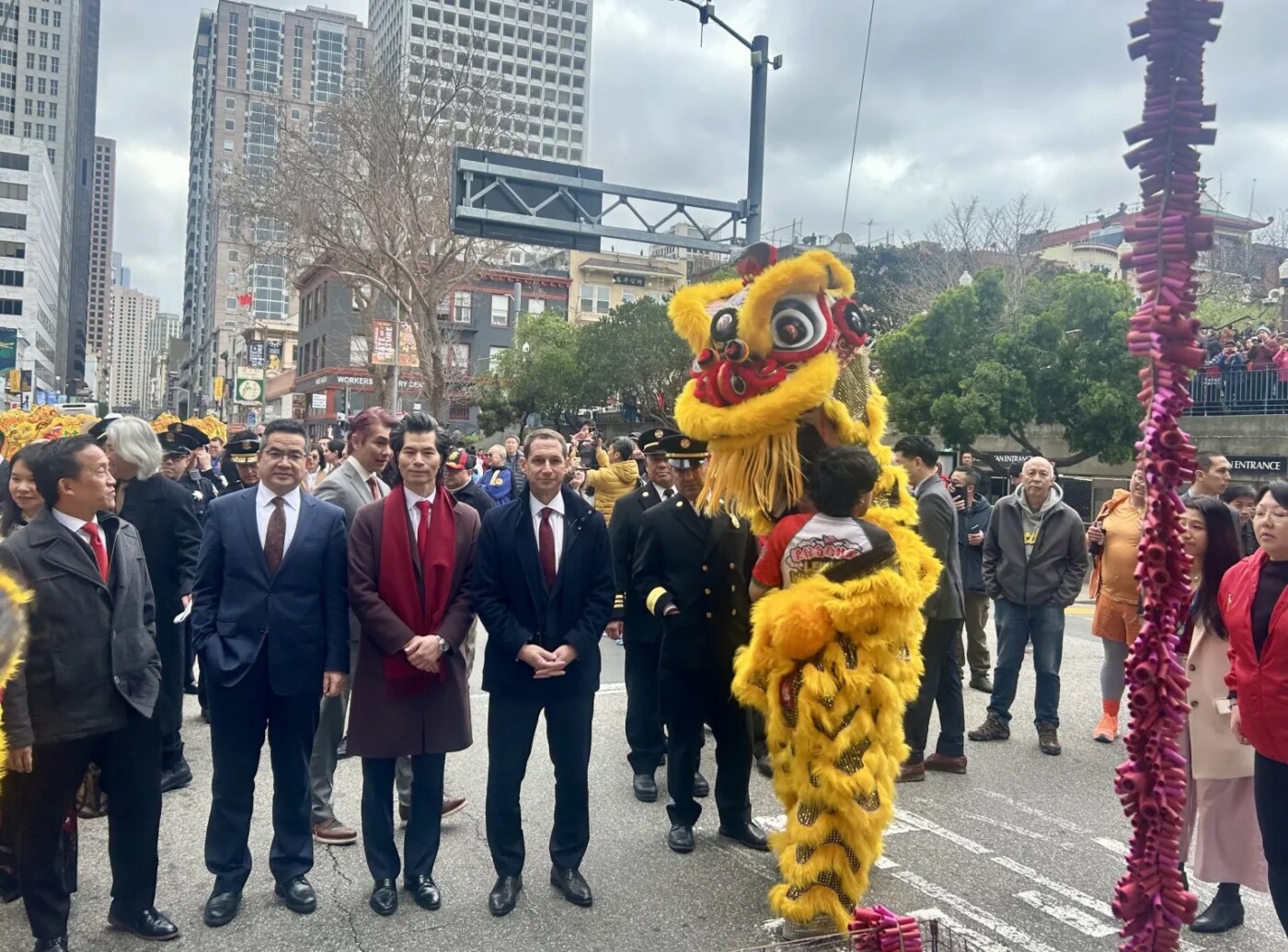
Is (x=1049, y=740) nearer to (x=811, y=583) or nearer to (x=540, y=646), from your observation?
(x=811, y=583)

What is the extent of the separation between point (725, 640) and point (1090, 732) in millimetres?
3722

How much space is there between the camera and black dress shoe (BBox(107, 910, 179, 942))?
3527 mm

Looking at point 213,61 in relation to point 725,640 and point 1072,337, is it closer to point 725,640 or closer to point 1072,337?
point 1072,337

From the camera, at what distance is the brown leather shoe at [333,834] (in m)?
4.46

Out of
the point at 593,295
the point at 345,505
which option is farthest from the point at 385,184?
the point at 593,295

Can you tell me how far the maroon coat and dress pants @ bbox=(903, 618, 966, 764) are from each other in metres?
2.86

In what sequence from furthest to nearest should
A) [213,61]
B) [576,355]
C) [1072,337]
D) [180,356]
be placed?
[180,356] < [213,61] < [576,355] < [1072,337]

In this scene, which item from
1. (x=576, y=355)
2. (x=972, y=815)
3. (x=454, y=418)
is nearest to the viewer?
(x=972, y=815)

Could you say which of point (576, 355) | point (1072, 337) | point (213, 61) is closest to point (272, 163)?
point (576, 355)

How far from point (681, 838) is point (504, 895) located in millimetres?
973

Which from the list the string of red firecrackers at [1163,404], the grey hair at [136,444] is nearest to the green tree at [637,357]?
the grey hair at [136,444]

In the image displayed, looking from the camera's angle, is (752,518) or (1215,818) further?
(752,518)

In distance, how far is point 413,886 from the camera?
12.8ft

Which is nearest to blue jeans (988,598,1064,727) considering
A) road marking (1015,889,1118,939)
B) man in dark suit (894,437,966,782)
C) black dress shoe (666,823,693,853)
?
man in dark suit (894,437,966,782)
